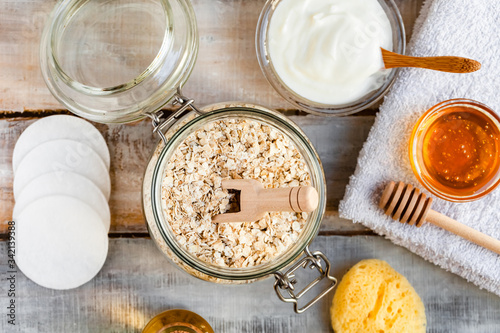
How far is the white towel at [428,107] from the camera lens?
0.93 meters

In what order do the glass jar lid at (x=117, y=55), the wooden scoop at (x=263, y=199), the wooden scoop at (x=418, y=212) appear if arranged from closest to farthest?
1. the wooden scoop at (x=263, y=199)
2. the glass jar lid at (x=117, y=55)
3. the wooden scoop at (x=418, y=212)

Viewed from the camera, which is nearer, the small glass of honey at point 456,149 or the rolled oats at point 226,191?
the rolled oats at point 226,191

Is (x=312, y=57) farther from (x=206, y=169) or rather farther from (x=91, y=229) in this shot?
(x=91, y=229)

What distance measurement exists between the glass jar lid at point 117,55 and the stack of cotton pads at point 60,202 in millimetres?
123

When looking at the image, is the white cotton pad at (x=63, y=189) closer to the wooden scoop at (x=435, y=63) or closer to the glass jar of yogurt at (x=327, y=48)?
the glass jar of yogurt at (x=327, y=48)

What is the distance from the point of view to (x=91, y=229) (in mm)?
967

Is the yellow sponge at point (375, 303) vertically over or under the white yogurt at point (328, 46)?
under

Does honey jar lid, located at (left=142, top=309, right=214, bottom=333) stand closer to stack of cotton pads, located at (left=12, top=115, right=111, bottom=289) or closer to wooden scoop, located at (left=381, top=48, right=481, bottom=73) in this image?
stack of cotton pads, located at (left=12, top=115, right=111, bottom=289)

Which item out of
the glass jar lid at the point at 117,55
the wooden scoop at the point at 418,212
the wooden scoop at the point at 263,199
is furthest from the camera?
the wooden scoop at the point at 418,212

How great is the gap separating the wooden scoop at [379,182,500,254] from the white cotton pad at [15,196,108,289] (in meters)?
0.53

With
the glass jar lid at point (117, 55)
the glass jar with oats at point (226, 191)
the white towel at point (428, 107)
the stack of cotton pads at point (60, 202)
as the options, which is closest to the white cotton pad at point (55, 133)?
the stack of cotton pads at point (60, 202)

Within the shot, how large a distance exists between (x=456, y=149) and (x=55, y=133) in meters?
0.73

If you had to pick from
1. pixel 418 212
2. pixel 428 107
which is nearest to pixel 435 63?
pixel 428 107

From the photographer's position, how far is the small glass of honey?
915 millimetres
